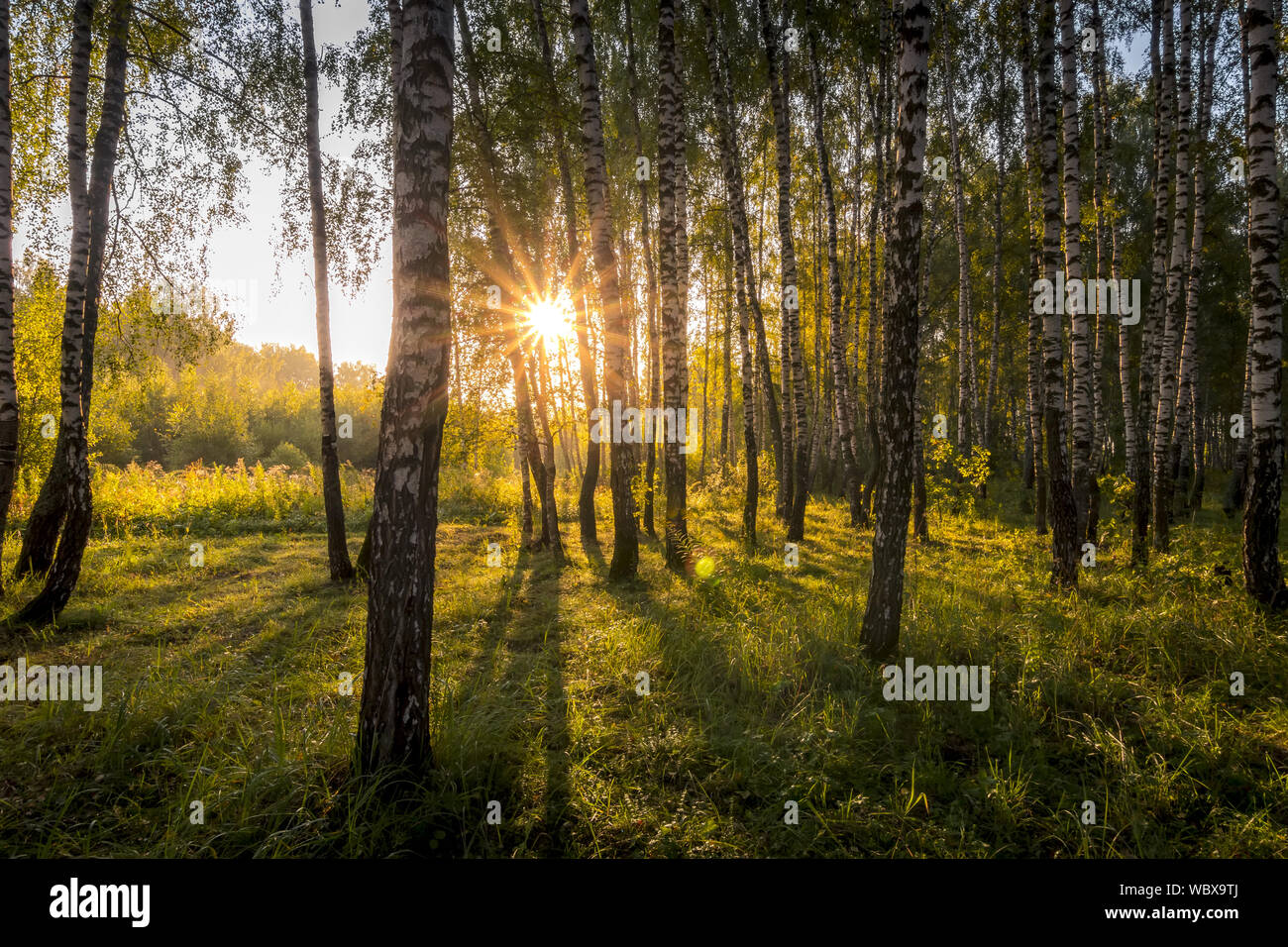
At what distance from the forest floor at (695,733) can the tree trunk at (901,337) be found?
534mm

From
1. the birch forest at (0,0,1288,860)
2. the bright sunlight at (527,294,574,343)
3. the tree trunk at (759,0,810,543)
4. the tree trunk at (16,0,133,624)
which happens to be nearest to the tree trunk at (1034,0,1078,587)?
the birch forest at (0,0,1288,860)

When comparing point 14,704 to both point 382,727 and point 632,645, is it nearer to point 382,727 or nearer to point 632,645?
point 382,727

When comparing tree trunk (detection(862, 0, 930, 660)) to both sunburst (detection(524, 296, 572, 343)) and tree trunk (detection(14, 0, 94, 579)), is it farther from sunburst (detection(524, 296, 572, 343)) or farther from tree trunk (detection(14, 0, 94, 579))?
tree trunk (detection(14, 0, 94, 579))

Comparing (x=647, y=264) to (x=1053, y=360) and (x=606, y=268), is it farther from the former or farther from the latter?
(x=1053, y=360)

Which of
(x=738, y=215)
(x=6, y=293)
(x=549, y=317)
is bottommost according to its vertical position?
(x=6, y=293)

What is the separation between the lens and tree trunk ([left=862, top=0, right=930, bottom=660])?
179 inches

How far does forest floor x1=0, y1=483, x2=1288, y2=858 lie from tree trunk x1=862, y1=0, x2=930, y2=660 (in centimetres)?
53

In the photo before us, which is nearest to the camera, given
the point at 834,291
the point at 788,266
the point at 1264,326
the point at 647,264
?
the point at 1264,326

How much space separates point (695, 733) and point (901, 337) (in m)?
3.76

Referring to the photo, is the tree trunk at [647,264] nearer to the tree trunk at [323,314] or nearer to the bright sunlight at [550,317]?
the bright sunlight at [550,317]

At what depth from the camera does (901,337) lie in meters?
4.66

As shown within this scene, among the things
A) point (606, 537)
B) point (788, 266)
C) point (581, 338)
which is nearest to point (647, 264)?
point (788, 266)

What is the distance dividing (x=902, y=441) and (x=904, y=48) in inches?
137

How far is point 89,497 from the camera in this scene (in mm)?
6254
